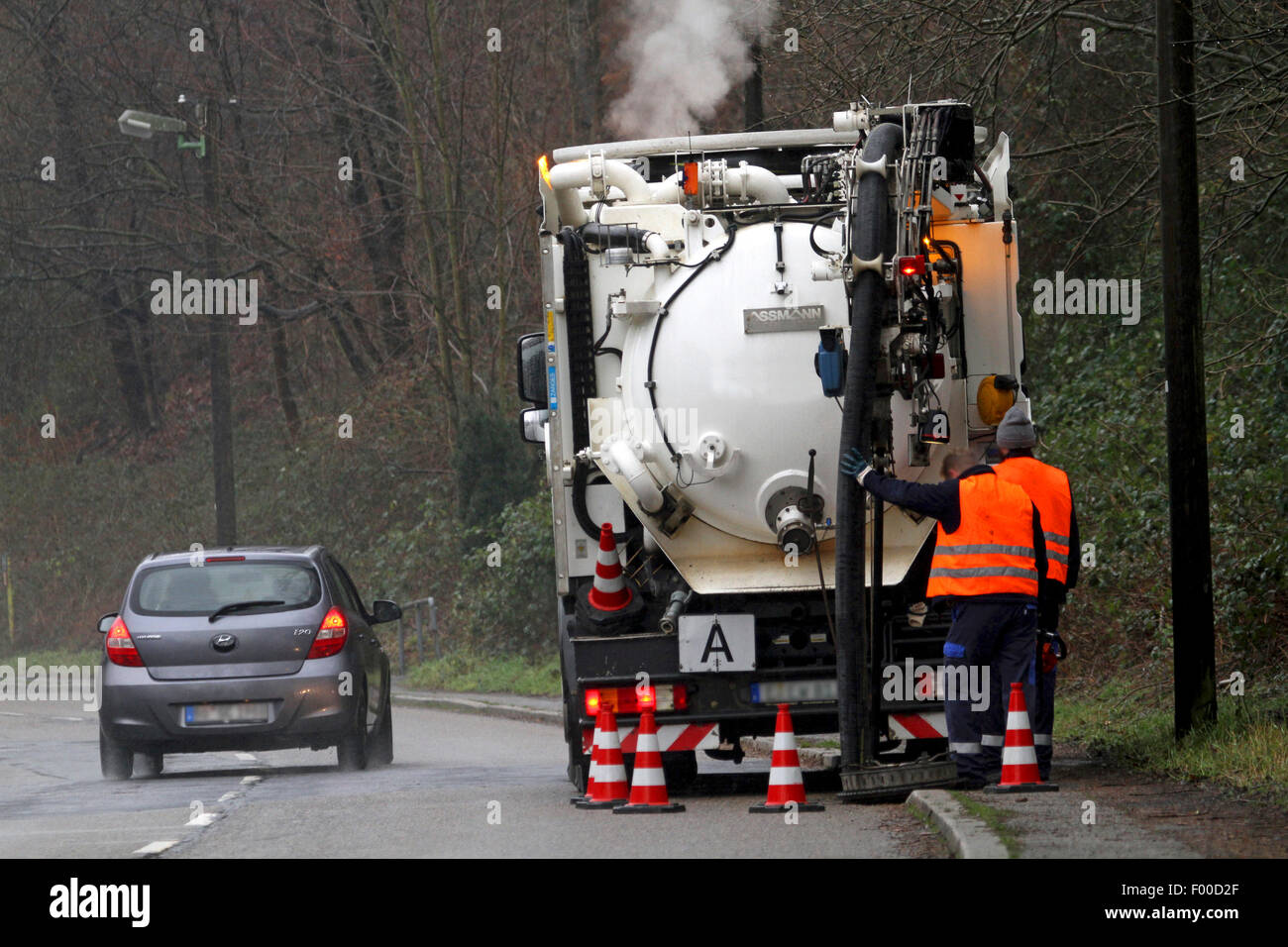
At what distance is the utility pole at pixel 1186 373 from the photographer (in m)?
11.9

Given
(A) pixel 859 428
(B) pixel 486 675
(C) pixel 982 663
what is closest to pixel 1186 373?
(C) pixel 982 663

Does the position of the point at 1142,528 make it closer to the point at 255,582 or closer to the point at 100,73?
the point at 255,582

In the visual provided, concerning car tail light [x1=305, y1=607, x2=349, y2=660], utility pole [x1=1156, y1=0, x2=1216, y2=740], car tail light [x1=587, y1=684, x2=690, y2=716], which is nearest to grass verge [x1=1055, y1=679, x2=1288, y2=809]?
utility pole [x1=1156, y1=0, x2=1216, y2=740]

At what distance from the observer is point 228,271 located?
121 feet

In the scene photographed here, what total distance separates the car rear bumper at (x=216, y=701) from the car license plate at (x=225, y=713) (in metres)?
0.02

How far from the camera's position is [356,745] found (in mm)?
A: 15102

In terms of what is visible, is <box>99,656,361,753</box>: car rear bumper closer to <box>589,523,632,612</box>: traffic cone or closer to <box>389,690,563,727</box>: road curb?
<box>589,523,632,612</box>: traffic cone

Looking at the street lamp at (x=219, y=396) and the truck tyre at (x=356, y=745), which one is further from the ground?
the street lamp at (x=219, y=396)

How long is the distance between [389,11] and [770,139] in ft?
54.2

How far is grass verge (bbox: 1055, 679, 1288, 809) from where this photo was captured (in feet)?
35.2

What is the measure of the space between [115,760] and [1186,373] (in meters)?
7.75

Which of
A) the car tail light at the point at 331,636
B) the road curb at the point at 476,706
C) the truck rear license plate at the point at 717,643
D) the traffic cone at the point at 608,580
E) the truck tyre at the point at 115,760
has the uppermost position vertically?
the traffic cone at the point at 608,580

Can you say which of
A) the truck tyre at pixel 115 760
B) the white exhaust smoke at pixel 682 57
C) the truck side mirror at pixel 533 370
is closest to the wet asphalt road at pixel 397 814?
the truck tyre at pixel 115 760

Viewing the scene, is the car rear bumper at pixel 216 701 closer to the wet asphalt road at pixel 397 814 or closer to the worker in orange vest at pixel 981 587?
the wet asphalt road at pixel 397 814
